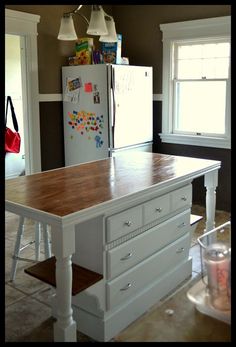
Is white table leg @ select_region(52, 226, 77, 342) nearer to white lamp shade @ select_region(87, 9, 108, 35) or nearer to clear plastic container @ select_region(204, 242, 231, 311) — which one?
clear plastic container @ select_region(204, 242, 231, 311)

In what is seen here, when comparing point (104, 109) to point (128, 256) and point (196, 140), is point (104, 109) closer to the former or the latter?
point (196, 140)

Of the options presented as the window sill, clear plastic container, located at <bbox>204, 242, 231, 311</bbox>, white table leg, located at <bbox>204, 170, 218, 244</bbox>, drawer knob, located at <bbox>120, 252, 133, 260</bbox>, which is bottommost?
drawer knob, located at <bbox>120, 252, 133, 260</bbox>

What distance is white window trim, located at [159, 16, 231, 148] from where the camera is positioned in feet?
13.1

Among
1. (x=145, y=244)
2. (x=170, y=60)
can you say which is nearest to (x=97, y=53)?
(x=170, y=60)

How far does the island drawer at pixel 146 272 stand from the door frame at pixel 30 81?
1971mm

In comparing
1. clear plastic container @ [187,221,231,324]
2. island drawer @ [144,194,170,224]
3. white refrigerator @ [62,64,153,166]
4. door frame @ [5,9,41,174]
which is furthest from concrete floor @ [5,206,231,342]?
white refrigerator @ [62,64,153,166]

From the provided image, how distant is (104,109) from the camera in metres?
3.95

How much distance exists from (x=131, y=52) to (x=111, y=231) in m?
3.18

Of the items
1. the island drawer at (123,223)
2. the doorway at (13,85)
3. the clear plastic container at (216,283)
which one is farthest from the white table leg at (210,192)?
the doorway at (13,85)

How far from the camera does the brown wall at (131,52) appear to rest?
400 centimetres

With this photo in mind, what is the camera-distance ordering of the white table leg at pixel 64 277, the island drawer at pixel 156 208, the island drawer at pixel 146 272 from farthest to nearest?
the island drawer at pixel 156 208 < the island drawer at pixel 146 272 < the white table leg at pixel 64 277

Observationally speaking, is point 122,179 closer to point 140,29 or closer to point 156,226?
point 156,226

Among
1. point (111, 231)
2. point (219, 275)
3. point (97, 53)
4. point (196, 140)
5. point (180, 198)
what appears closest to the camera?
point (219, 275)

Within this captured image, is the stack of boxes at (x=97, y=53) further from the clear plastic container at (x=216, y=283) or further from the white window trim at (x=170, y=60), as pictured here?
the clear plastic container at (x=216, y=283)
